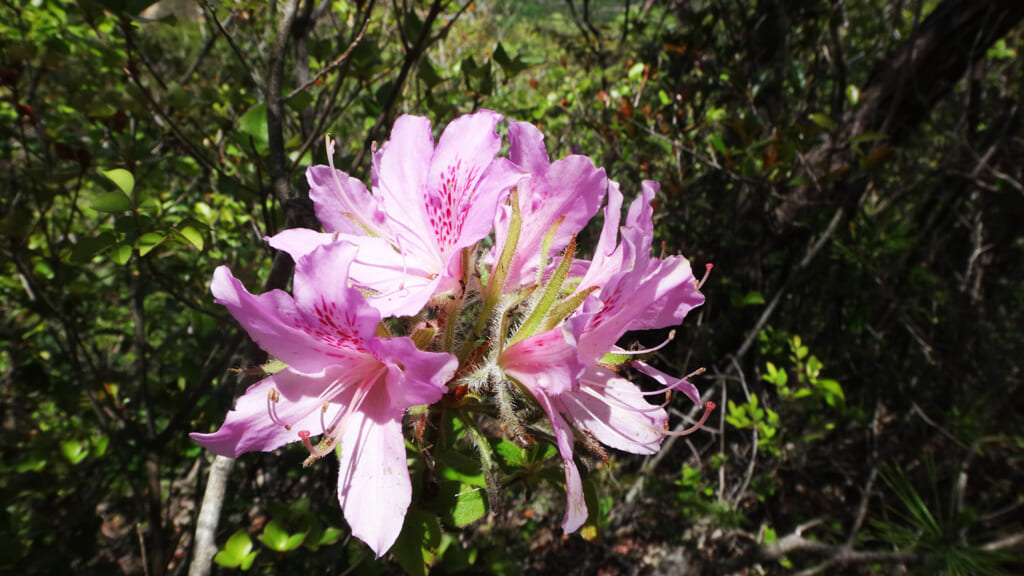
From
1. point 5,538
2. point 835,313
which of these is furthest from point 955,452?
point 5,538

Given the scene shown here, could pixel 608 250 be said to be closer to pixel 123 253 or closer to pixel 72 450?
pixel 123 253

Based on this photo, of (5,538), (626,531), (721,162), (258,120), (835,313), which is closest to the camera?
(258,120)

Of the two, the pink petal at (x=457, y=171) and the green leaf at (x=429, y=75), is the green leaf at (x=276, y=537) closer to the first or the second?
the pink petal at (x=457, y=171)

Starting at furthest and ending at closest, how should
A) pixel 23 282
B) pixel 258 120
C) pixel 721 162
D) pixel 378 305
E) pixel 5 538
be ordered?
pixel 721 162, pixel 23 282, pixel 5 538, pixel 258 120, pixel 378 305

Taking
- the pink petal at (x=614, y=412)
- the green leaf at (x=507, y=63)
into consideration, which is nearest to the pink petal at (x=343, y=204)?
the pink petal at (x=614, y=412)

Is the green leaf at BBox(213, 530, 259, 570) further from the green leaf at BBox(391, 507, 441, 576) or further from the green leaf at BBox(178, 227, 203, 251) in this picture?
the green leaf at BBox(178, 227, 203, 251)

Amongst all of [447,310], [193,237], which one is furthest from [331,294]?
[193,237]

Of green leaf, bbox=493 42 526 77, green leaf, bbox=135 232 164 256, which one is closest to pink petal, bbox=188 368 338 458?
green leaf, bbox=135 232 164 256

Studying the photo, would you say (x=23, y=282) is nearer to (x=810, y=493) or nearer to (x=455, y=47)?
(x=810, y=493)
